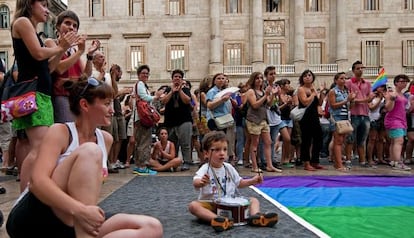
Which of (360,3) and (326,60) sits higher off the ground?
(360,3)

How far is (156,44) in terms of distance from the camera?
107 feet

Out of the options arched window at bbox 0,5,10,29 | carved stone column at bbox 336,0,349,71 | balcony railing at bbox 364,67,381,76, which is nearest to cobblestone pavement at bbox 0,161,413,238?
carved stone column at bbox 336,0,349,71

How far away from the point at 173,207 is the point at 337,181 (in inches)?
111

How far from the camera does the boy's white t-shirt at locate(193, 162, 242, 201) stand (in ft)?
12.1

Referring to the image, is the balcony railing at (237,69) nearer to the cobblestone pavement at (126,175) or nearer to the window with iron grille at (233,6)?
the window with iron grille at (233,6)

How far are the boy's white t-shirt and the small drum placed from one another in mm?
206

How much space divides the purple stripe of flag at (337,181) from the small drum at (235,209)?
222 cm

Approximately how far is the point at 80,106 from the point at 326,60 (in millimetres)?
31688

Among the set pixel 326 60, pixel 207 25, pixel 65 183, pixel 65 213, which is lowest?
pixel 65 213

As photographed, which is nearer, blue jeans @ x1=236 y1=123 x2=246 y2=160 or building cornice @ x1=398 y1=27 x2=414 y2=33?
blue jeans @ x1=236 y1=123 x2=246 y2=160

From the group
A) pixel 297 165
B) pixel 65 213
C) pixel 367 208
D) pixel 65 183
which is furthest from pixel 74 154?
pixel 297 165

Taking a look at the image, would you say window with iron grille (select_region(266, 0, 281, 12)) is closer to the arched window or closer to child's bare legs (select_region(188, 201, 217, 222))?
the arched window

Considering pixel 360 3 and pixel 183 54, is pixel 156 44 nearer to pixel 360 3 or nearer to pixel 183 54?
pixel 183 54

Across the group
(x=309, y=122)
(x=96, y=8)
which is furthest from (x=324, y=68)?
(x=309, y=122)
